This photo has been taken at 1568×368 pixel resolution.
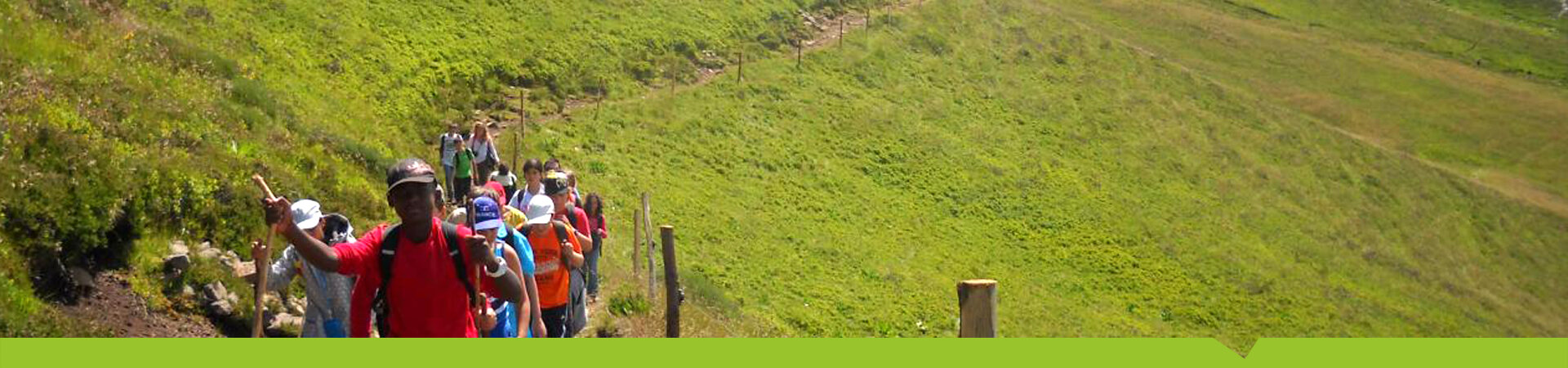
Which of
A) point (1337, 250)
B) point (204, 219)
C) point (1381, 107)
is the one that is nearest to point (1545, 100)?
point (1381, 107)

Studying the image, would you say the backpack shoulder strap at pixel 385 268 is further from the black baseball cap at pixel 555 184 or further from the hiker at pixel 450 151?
the hiker at pixel 450 151

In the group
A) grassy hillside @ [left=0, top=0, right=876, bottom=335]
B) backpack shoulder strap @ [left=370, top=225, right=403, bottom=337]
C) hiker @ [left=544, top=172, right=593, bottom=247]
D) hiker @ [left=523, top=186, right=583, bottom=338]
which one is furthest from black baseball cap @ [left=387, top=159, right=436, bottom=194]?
grassy hillside @ [left=0, top=0, right=876, bottom=335]

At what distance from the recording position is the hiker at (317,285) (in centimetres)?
785

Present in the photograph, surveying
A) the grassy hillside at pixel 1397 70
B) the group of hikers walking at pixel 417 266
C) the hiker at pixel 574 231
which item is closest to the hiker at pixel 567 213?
the hiker at pixel 574 231

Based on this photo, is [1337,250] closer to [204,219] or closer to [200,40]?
[200,40]

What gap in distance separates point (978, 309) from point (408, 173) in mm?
2944

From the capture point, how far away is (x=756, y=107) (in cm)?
4056

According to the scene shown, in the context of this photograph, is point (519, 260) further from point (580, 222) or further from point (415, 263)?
point (580, 222)

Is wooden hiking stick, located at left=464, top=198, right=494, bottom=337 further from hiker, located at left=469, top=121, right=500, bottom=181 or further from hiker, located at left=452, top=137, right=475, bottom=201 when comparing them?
hiker, located at left=469, top=121, right=500, bottom=181

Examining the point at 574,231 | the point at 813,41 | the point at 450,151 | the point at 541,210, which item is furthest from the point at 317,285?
the point at 813,41

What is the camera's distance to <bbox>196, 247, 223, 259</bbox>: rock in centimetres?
1407

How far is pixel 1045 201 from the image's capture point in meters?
40.9

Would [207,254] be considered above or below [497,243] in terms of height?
below

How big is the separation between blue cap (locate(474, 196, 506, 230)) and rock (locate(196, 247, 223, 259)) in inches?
269
